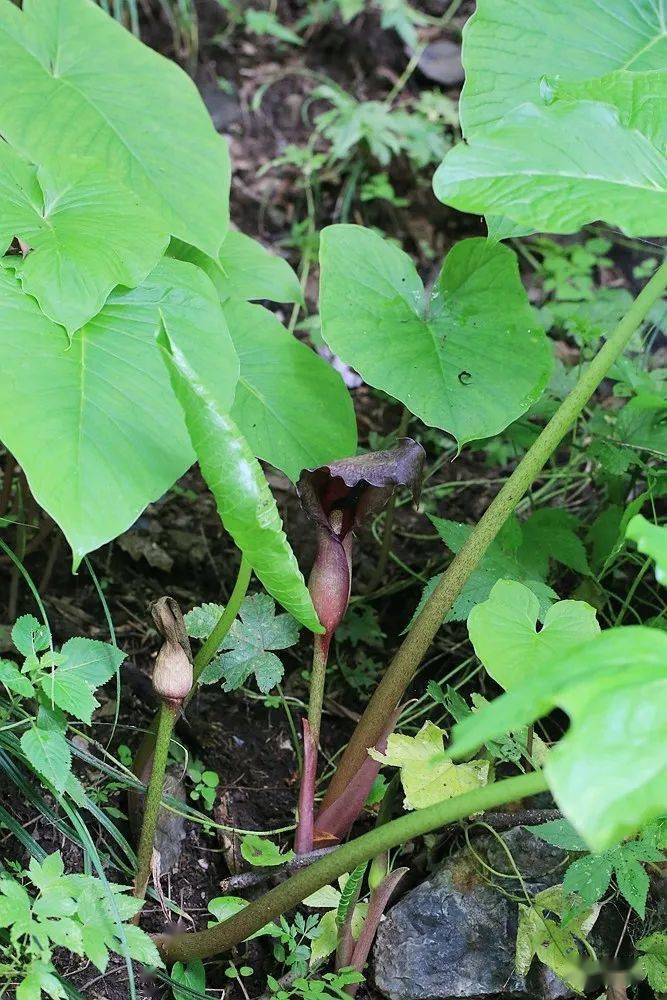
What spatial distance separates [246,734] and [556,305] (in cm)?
153

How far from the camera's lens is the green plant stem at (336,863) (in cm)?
86

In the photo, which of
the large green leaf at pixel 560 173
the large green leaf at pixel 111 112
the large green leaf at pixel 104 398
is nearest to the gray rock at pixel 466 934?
the large green leaf at pixel 104 398

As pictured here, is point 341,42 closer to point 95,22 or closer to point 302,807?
point 95,22

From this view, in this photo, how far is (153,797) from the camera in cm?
121

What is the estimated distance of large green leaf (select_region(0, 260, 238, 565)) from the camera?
42.1 inches

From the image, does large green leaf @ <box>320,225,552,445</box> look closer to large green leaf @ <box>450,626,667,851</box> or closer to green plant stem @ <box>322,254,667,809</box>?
green plant stem @ <box>322,254,667,809</box>

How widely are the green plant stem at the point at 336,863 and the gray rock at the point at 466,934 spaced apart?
0.24m

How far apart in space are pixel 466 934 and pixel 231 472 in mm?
774

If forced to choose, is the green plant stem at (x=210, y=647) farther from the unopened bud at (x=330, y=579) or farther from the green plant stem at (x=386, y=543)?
the green plant stem at (x=386, y=543)

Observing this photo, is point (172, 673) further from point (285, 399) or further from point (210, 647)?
point (285, 399)

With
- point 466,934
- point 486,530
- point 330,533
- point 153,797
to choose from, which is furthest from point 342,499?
point 466,934

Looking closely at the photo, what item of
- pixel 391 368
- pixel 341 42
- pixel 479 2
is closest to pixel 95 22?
pixel 479 2

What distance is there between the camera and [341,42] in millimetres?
3301

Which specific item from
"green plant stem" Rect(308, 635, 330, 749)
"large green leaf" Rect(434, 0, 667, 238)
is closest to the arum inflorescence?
"green plant stem" Rect(308, 635, 330, 749)
